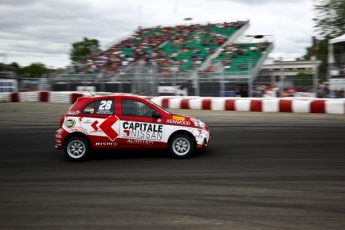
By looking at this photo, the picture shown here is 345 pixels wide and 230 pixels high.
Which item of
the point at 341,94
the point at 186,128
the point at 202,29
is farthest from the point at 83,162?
the point at 202,29

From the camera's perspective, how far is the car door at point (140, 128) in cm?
821

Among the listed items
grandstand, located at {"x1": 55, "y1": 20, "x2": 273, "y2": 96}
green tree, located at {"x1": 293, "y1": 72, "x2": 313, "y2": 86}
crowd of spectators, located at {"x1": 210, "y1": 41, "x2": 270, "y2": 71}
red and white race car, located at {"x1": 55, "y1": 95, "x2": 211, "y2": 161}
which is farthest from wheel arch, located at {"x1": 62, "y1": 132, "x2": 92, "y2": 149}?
crowd of spectators, located at {"x1": 210, "y1": 41, "x2": 270, "y2": 71}

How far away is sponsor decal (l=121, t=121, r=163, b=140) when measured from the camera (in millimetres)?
8211

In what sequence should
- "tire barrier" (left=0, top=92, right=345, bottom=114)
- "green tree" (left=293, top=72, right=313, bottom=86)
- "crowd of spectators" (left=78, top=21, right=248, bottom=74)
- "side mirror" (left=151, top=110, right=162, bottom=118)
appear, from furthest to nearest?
"crowd of spectators" (left=78, top=21, right=248, bottom=74) < "green tree" (left=293, top=72, right=313, bottom=86) < "tire barrier" (left=0, top=92, right=345, bottom=114) < "side mirror" (left=151, top=110, right=162, bottom=118)

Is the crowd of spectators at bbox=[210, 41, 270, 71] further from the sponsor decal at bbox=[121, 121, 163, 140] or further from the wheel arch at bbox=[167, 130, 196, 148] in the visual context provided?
the sponsor decal at bbox=[121, 121, 163, 140]

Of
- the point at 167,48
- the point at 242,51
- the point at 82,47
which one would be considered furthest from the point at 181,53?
the point at 82,47

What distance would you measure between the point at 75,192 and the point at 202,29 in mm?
31127

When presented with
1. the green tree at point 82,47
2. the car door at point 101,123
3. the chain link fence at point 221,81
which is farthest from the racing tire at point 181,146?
the green tree at point 82,47

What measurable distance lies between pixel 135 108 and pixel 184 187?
2629mm

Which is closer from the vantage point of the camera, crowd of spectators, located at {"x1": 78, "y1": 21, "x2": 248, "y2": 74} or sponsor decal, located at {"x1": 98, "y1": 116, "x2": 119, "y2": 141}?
sponsor decal, located at {"x1": 98, "y1": 116, "x2": 119, "y2": 141}

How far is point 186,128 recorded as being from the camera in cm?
821

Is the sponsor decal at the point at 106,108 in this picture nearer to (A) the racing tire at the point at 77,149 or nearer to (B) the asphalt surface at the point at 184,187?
(A) the racing tire at the point at 77,149

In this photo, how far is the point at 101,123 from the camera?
8219 millimetres

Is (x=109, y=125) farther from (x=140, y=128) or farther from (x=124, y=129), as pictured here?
(x=140, y=128)
